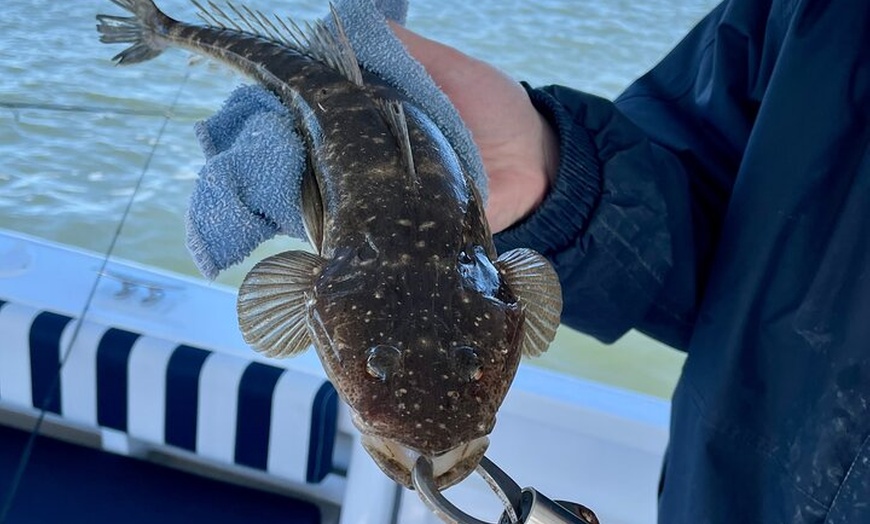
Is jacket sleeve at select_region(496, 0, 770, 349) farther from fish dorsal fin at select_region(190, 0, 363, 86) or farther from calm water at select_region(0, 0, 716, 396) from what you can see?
calm water at select_region(0, 0, 716, 396)

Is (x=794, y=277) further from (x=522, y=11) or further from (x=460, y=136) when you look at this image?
(x=522, y=11)

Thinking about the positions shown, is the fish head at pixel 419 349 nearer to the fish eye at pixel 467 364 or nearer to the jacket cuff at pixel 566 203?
the fish eye at pixel 467 364

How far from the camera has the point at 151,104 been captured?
184 inches

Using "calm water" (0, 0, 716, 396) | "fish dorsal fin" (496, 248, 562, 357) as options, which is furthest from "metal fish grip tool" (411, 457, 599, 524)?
"calm water" (0, 0, 716, 396)

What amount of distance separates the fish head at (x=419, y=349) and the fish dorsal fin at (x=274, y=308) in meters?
0.04

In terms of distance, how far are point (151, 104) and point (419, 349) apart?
13.5 ft

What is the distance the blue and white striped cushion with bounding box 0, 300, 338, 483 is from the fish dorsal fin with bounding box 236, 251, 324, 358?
3.75 feet

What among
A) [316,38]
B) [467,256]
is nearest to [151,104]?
[316,38]

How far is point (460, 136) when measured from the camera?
133 cm

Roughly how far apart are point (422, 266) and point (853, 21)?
33.7 inches

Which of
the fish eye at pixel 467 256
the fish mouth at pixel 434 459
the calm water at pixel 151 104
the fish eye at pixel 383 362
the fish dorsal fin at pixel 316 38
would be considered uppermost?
the fish dorsal fin at pixel 316 38

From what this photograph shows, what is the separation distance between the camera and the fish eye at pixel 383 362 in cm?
94

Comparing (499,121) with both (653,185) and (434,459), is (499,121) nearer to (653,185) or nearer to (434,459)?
(653,185)

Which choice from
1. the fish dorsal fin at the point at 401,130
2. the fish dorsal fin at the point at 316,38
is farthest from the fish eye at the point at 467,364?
the fish dorsal fin at the point at 316,38
